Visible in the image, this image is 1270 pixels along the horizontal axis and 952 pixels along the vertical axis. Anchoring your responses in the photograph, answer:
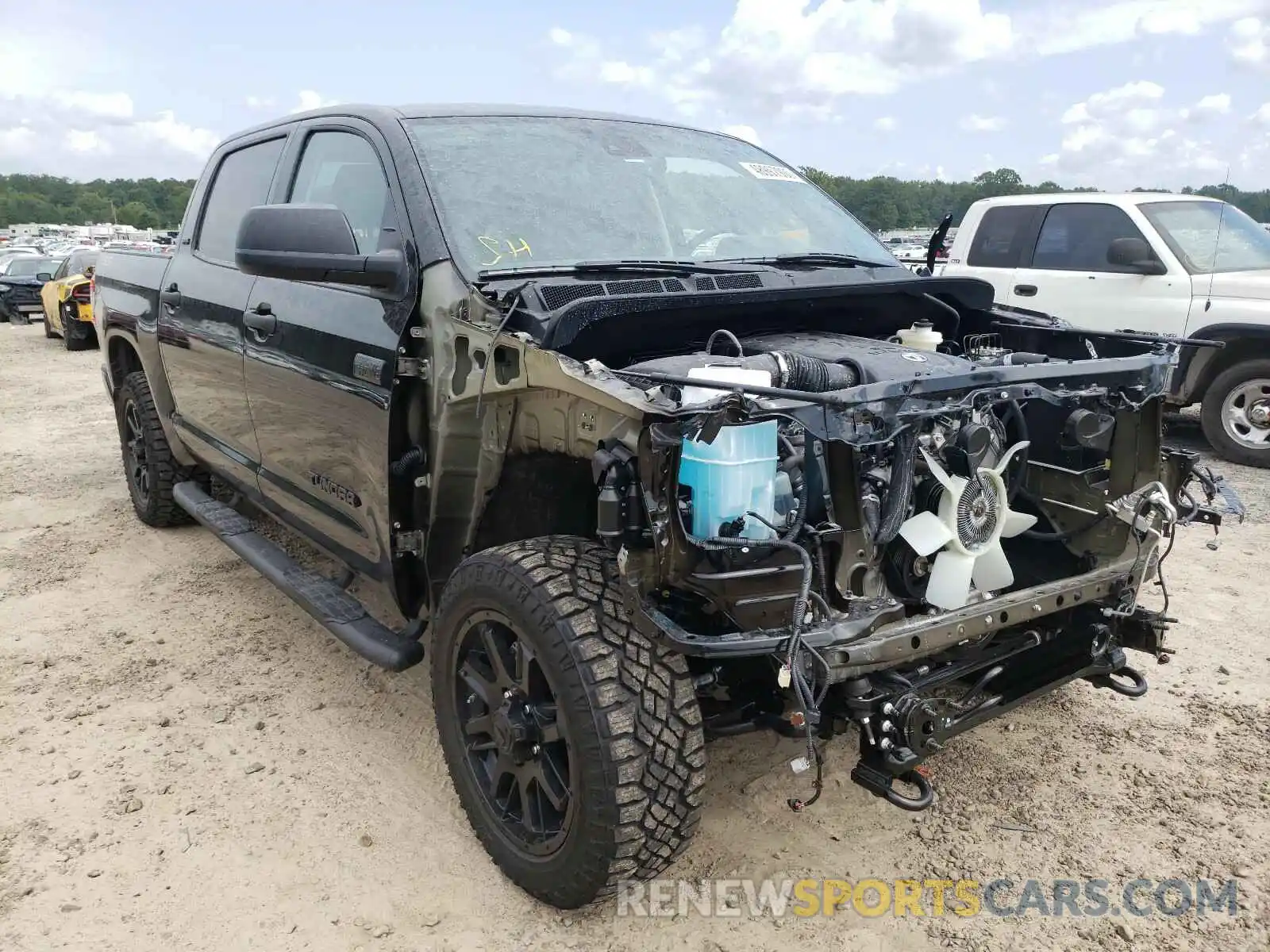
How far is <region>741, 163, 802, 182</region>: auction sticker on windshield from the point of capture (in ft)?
12.6

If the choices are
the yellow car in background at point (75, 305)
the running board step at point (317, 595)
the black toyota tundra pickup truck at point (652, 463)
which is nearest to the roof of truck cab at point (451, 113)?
the black toyota tundra pickup truck at point (652, 463)

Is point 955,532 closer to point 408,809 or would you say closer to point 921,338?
point 921,338

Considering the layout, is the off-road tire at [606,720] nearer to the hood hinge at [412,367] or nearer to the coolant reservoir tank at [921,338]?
the hood hinge at [412,367]

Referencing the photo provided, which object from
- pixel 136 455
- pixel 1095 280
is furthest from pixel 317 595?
pixel 1095 280

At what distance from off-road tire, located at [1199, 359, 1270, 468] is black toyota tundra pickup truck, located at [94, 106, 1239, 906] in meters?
3.89

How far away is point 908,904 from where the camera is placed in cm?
254

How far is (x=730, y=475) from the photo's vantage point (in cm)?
210

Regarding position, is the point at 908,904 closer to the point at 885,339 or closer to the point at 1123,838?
the point at 1123,838

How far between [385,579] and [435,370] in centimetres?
79

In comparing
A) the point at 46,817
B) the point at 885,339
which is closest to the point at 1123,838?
the point at 885,339

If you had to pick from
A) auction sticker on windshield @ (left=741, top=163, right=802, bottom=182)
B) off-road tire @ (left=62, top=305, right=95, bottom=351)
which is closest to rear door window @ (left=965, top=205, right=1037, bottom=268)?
auction sticker on windshield @ (left=741, top=163, right=802, bottom=182)

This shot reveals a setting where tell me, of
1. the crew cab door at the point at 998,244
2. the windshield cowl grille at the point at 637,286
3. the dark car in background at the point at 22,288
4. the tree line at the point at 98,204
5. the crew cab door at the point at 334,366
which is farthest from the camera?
the tree line at the point at 98,204

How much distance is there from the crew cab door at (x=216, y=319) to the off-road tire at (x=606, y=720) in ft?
7.06

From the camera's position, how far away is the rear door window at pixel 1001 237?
8148 mm
